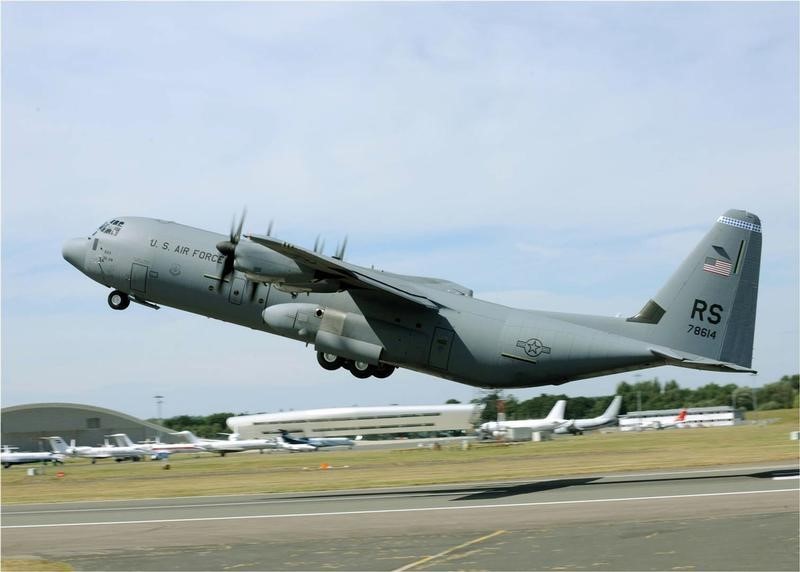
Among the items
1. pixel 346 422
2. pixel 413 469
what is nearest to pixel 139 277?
pixel 413 469

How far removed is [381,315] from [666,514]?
13.4 metres

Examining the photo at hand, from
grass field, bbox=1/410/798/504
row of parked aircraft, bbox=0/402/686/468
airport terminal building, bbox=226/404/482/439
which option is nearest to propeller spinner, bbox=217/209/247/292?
grass field, bbox=1/410/798/504

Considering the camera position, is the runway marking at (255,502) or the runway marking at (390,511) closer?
the runway marking at (390,511)

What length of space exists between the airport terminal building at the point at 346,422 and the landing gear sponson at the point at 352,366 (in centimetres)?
7915

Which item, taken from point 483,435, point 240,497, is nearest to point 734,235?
point 240,497

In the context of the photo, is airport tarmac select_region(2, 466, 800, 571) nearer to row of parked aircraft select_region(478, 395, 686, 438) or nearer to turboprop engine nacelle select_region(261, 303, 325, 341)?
turboprop engine nacelle select_region(261, 303, 325, 341)

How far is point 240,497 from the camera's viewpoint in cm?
3616

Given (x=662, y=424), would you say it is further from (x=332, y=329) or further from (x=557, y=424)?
(x=332, y=329)

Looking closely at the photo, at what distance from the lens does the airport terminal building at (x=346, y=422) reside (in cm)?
11375

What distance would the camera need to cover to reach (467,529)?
21531 millimetres

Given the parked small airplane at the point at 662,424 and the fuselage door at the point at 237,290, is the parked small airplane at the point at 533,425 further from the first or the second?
the fuselage door at the point at 237,290

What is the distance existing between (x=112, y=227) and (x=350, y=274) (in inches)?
443

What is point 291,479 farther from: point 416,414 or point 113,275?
point 416,414

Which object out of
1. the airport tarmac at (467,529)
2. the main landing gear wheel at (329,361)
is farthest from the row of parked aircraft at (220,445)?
the airport tarmac at (467,529)
